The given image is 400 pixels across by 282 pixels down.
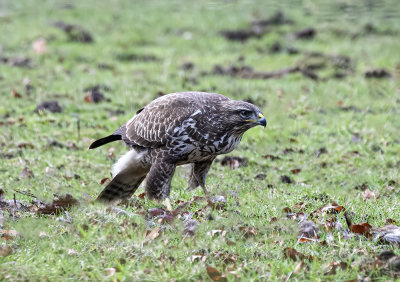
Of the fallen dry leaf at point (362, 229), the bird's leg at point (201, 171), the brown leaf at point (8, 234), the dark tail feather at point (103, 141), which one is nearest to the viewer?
→ the brown leaf at point (8, 234)

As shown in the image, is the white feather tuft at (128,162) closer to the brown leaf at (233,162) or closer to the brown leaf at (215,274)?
the brown leaf at (233,162)

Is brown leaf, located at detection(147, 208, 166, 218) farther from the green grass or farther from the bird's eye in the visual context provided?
the bird's eye

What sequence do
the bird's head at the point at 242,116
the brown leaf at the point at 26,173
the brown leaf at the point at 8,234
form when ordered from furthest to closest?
the brown leaf at the point at 26,173 < the bird's head at the point at 242,116 < the brown leaf at the point at 8,234

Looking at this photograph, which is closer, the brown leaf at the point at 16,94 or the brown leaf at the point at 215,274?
the brown leaf at the point at 215,274

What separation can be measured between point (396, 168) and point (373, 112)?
2722 mm

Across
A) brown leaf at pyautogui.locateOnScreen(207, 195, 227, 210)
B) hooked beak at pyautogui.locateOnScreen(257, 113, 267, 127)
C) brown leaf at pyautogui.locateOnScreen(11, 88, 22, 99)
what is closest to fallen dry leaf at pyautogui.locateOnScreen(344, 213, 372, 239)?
brown leaf at pyautogui.locateOnScreen(207, 195, 227, 210)

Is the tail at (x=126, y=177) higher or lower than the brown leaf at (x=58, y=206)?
lower

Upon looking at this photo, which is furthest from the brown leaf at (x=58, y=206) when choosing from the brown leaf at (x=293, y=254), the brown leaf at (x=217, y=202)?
the brown leaf at (x=293, y=254)

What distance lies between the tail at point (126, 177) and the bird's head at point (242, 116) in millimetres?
1119

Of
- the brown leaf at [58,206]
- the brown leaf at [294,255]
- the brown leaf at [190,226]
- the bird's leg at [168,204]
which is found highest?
the brown leaf at [294,255]

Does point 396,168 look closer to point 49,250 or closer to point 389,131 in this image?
point 389,131

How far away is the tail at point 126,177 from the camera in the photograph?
6.62 m

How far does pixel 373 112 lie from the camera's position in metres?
11.1

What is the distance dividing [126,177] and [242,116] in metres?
1.48
